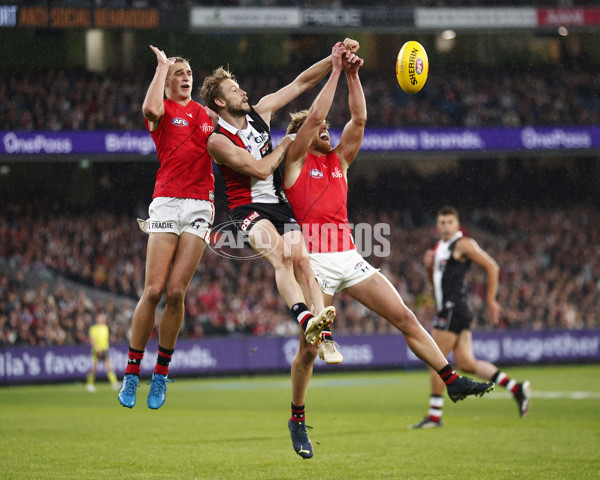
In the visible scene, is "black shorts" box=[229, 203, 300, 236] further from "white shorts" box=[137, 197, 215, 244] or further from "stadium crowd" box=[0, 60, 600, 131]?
"stadium crowd" box=[0, 60, 600, 131]

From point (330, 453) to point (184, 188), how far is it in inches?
148

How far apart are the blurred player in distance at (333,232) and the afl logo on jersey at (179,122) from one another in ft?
3.32

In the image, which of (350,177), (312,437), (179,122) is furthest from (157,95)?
(350,177)

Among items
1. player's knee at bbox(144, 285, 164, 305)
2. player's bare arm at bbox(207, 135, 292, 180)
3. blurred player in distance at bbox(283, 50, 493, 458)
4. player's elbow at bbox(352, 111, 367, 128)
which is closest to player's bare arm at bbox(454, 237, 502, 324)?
blurred player in distance at bbox(283, 50, 493, 458)

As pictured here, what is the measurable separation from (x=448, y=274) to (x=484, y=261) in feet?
2.20

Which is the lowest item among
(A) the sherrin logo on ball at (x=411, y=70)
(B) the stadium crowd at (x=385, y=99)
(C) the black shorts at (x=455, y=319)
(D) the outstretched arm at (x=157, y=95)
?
(C) the black shorts at (x=455, y=319)

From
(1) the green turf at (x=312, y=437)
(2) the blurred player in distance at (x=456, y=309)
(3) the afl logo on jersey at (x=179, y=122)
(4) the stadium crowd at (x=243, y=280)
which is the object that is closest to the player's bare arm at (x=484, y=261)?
(2) the blurred player in distance at (x=456, y=309)

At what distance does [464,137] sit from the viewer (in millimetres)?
27594

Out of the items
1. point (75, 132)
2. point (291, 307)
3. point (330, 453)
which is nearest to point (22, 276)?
point (75, 132)

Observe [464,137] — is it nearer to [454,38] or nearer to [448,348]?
[454,38]

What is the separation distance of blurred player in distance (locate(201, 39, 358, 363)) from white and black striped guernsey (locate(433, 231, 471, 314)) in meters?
4.94

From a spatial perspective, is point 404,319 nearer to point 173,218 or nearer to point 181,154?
point 173,218

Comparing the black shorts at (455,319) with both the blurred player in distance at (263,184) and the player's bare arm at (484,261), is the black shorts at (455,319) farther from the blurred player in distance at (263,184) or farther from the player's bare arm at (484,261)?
the blurred player in distance at (263,184)

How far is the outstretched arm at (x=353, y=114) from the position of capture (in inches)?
299
